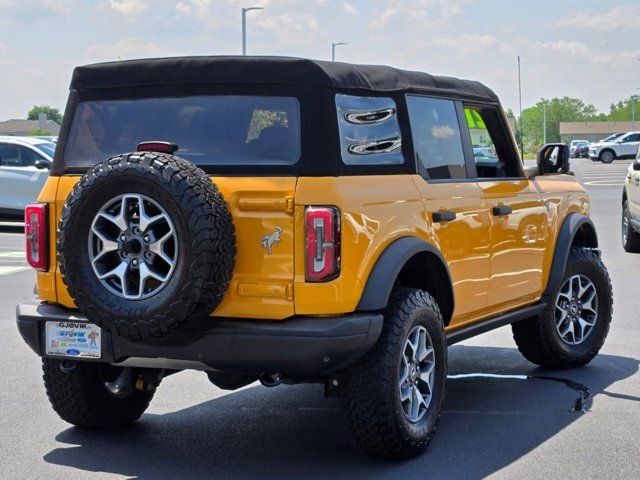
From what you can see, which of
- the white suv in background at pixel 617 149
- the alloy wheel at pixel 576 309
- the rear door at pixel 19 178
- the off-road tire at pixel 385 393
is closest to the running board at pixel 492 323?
the alloy wheel at pixel 576 309

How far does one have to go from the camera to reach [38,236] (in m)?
5.91

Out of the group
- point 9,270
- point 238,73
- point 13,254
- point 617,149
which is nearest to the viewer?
point 238,73

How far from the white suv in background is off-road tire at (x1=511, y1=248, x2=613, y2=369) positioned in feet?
199

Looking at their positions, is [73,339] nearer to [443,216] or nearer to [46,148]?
[443,216]

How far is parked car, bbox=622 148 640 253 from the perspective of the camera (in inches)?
620

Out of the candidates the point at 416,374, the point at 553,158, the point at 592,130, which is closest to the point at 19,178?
the point at 553,158

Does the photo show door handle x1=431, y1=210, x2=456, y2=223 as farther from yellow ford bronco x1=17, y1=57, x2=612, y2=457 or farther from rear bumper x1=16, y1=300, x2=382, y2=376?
rear bumper x1=16, y1=300, x2=382, y2=376

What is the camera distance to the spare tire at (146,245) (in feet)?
17.0

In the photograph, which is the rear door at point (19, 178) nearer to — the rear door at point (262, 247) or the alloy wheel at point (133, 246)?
the alloy wheel at point (133, 246)

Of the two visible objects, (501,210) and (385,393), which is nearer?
(385,393)

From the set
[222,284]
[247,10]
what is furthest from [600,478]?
[247,10]

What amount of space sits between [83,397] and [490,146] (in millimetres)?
2946

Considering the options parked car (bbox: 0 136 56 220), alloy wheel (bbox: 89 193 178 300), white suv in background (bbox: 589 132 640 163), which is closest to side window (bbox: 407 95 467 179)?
alloy wheel (bbox: 89 193 178 300)

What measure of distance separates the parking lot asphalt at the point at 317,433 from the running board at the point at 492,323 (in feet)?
1.48
